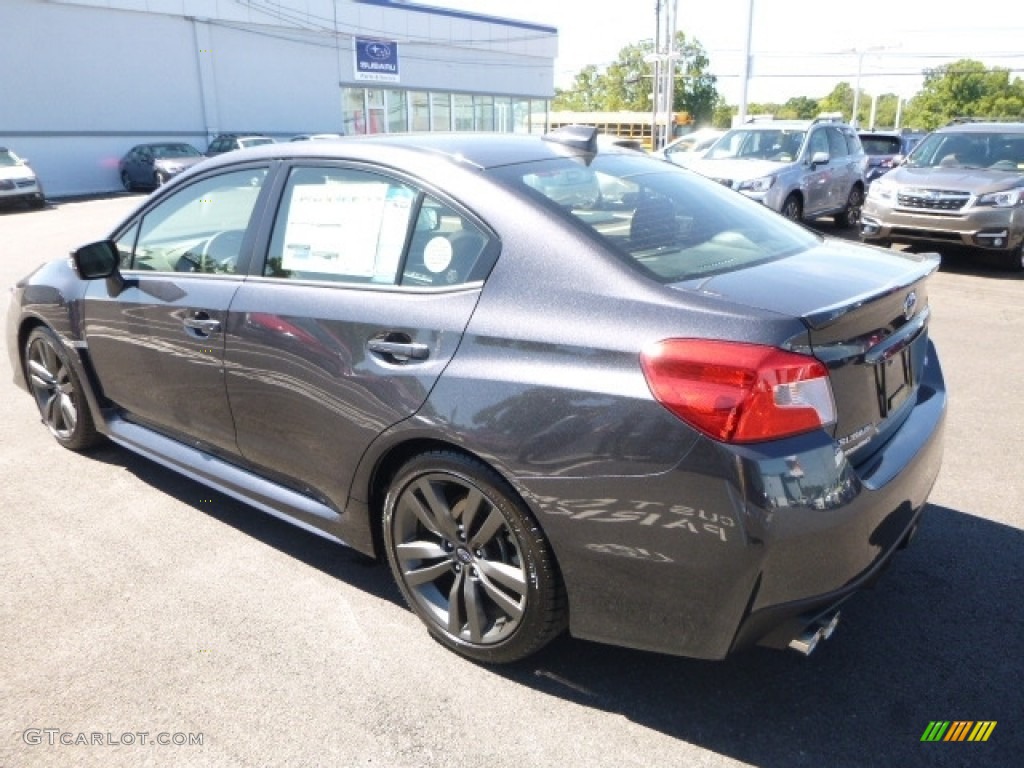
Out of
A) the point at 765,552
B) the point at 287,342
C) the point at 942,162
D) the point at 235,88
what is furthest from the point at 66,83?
the point at 765,552

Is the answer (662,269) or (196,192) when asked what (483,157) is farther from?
(196,192)

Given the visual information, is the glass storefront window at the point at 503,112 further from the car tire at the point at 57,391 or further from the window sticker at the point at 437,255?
the window sticker at the point at 437,255

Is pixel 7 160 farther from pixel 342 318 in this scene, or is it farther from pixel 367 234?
pixel 342 318

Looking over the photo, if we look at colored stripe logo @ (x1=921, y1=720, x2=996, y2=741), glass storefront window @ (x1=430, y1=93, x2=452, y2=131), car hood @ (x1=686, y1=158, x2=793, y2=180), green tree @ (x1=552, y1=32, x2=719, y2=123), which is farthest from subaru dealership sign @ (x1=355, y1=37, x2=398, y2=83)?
green tree @ (x1=552, y1=32, x2=719, y2=123)

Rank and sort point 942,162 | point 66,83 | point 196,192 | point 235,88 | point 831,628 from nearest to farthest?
point 831,628, point 196,192, point 942,162, point 66,83, point 235,88

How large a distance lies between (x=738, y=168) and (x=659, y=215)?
391 inches

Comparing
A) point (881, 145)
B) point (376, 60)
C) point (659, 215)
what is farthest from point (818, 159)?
point (376, 60)

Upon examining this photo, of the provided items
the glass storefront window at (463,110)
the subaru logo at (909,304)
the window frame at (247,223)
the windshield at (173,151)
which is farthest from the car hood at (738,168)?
the glass storefront window at (463,110)

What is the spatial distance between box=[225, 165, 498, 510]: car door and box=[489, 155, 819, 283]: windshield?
1.08 ft

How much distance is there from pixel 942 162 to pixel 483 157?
10.1 meters

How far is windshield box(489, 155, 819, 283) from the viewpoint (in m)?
2.65

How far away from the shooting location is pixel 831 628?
240cm

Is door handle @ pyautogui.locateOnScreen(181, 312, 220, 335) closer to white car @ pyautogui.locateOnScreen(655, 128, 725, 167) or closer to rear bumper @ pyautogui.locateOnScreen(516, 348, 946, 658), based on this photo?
rear bumper @ pyautogui.locateOnScreen(516, 348, 946, 658)

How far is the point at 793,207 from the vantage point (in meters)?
12.4
